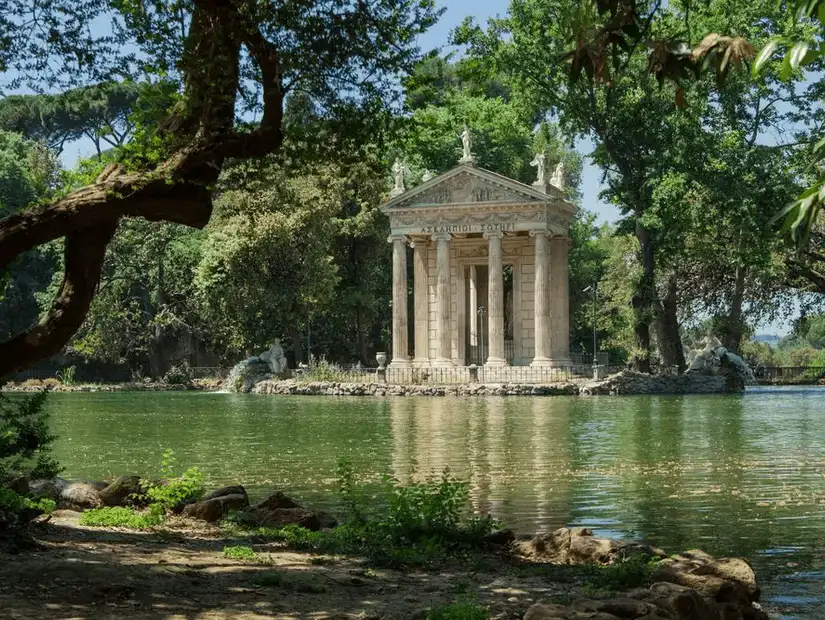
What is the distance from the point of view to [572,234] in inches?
2901

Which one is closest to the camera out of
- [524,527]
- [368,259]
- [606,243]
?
[524,527]

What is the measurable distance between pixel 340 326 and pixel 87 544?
57.1 m

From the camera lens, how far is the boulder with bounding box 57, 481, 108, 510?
1230 cm

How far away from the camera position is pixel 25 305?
232 ft

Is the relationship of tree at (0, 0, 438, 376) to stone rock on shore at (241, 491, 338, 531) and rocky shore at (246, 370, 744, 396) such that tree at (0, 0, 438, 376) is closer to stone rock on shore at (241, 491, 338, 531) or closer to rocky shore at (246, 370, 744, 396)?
stone rock on shore at (241, 491, 338, 531)

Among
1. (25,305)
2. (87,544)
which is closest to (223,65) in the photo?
(87,544)

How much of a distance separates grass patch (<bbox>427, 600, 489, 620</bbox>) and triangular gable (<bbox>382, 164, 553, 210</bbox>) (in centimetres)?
4772

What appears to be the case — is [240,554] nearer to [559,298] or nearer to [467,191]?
[467,191]

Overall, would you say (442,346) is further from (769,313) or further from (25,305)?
(25,305)

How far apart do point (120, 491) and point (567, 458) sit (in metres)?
9.18

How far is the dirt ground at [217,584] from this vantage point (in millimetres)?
7047

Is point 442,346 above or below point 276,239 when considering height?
below

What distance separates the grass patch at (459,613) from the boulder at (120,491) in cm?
647

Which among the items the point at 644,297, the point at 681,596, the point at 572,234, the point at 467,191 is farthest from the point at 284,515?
the point at 572,234
